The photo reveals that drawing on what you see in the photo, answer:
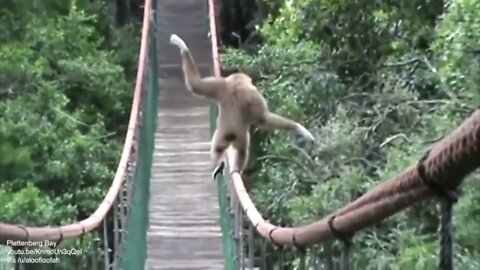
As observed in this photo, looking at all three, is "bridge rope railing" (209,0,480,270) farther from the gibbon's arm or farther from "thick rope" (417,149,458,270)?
the gibbon's arm

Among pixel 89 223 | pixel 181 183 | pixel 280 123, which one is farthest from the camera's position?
pixel 181 183

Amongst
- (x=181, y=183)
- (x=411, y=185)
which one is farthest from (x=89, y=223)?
(x=181, y=183)

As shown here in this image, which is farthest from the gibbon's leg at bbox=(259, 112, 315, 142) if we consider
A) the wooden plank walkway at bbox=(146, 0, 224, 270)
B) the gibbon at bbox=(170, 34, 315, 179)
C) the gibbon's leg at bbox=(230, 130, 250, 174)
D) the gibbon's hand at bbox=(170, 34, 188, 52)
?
the wooden plank walkway at bbox=(146, 0, 224, 270)

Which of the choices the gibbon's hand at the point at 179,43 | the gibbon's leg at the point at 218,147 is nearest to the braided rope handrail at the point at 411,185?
the gibbon's hand at the point at 179,43

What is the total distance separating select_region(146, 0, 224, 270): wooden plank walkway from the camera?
10.9ft

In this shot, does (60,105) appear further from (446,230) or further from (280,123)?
(446,230)

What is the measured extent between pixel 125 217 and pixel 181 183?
3.56 ft

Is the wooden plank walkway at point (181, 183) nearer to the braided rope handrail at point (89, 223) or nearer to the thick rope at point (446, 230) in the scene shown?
the braided rope handrail at point (89, 223)

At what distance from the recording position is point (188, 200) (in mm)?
3650

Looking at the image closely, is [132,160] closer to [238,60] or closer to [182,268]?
[182,268]

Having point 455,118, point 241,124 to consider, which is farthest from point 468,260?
point 241,124

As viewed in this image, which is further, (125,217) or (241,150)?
(125,217)

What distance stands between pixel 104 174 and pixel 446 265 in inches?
124

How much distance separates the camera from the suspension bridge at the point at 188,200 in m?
0.81
